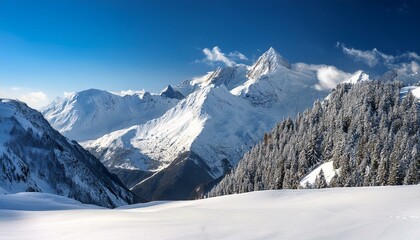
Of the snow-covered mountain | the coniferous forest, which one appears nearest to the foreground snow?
the coniferous forest

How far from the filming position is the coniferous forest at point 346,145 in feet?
347

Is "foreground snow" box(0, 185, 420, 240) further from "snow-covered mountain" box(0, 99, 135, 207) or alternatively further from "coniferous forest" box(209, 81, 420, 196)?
"snow-covered mountain" box(0, 99, 135, 207)

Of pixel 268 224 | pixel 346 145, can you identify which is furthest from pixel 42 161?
pixel 268 224

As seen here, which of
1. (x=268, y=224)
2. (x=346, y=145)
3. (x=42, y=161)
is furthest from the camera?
(x=42, y=161)

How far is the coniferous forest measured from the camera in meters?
106

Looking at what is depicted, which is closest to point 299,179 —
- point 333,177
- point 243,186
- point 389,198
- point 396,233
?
point 333,177

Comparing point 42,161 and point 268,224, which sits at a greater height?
point 42,161

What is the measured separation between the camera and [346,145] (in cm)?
12019

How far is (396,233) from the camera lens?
15.1 m

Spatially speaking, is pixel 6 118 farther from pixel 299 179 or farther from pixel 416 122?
pixel 416 122

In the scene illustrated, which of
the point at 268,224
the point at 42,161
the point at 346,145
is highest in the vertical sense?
the point at 42,161

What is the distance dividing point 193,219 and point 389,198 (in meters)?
12.4

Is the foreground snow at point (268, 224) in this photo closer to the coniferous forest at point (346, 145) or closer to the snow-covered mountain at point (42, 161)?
the coniferous forest at point (346, 145)

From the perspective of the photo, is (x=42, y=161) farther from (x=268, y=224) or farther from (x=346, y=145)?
(x=268, y=224)
